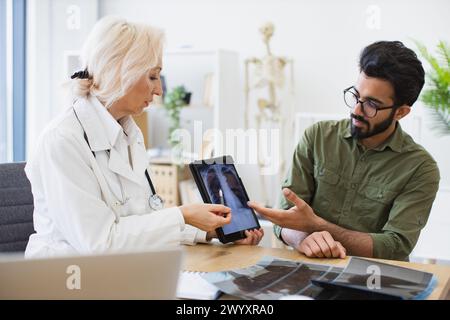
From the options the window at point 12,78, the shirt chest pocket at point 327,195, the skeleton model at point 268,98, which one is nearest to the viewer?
the shirt chest pocket at point 327,195

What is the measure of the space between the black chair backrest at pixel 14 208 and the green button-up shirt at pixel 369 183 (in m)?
0.85

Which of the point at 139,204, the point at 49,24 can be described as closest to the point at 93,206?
the point at 139,204

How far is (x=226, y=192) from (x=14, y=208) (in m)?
0.68

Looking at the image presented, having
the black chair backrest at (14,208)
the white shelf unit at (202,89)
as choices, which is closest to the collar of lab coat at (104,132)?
the black chair backrest at (14,208)

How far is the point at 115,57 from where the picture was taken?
5.31ft

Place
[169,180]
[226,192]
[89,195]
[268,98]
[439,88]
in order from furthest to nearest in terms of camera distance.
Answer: [268,98]
[169,180]
[439,88]
[226,192]
[89,195]

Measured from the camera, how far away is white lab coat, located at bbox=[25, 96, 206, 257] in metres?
1.45

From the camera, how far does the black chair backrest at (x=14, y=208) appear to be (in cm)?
180

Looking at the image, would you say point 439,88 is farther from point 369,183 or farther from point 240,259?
point 240,259

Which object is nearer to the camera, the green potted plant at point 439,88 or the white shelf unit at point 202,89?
the green potted plant at point 439,88

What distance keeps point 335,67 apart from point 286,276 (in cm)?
276

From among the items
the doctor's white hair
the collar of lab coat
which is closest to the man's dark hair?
the doctor's white hair

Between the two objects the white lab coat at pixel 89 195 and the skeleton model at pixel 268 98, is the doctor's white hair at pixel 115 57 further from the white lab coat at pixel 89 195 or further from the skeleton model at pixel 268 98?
the skeleton model at pixel 268 98

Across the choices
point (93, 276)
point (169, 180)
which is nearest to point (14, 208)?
point (93, 276)
